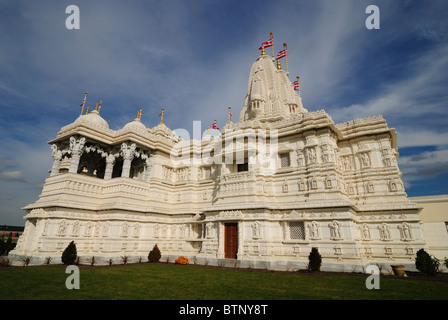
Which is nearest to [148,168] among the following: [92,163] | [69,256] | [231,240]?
[92,163]

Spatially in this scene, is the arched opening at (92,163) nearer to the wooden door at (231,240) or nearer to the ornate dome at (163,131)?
the ornate dome at (163,131)

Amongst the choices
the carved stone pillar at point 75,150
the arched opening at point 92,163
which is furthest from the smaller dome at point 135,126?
the arched opening at point 92,163

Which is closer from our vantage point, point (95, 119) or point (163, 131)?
point (95, 119)

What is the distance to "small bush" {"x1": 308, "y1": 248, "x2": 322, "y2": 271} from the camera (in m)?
15.8

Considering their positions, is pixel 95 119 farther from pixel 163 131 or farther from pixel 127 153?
pixel 163 131

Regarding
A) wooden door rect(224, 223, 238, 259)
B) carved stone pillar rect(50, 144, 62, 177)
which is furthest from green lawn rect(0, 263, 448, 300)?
carved stone pillar rect(50, 144, 62, 177)

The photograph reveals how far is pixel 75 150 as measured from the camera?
901 inches

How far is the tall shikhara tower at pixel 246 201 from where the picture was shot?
17562 millimetres

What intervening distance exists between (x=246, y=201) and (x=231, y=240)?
3344 millimetres

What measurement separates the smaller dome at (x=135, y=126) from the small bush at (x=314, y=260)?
1989cm

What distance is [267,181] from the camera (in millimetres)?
21797

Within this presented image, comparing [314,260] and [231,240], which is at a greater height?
[231,240]

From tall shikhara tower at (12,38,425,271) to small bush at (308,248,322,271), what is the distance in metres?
0.89

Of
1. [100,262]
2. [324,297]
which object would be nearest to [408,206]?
[324,297]
